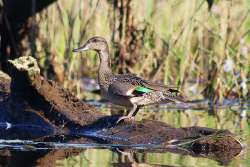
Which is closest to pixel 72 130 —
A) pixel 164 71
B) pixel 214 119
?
pixel 214 119

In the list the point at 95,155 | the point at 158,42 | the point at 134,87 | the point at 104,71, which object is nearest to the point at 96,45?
the point at 104,71

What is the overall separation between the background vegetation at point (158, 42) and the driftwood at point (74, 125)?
256 cm

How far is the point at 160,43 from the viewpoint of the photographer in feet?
40.4

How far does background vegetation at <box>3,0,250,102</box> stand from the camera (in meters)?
11.1

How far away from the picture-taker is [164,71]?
1154 cm

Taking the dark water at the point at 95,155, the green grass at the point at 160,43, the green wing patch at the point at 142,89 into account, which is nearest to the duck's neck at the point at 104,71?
the green wing patch at the point at 142,89

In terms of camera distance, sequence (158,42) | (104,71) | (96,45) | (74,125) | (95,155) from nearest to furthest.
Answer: (95,155)
(74,125)
(104,71)
(96,45)
(158,42)

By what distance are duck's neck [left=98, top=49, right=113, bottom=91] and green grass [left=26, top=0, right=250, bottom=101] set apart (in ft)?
5.90

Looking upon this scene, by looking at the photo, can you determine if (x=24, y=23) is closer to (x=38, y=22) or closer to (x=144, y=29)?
(x=38, y=22)

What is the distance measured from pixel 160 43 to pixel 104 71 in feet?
11.9

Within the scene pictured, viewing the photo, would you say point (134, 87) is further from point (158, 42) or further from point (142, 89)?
point (158, 42)

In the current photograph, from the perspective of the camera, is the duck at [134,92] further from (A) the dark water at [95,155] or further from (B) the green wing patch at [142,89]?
(A) the dark water at [95,155]

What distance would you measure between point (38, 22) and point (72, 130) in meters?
4.35

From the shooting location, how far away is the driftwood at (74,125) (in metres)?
7.45
